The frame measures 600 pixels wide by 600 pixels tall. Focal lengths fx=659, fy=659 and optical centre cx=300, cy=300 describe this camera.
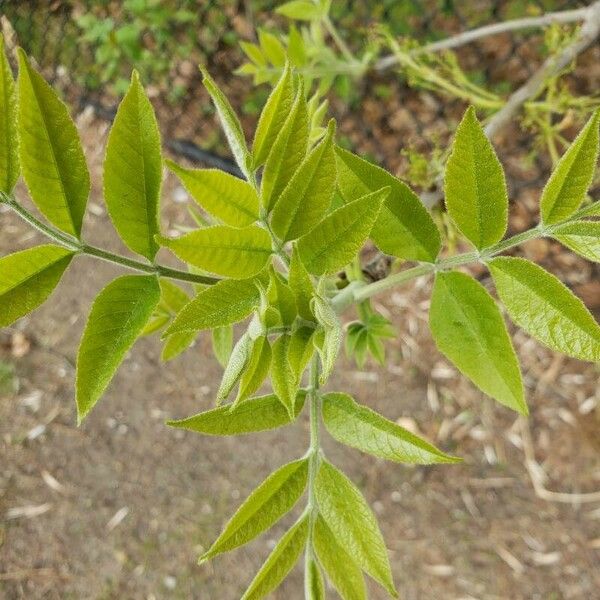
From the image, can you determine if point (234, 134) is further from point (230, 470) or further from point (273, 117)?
point (230, 470)

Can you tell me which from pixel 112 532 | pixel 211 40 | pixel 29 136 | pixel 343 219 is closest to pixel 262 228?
pixel 343 219

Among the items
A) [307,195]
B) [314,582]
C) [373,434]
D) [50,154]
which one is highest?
[50,154]

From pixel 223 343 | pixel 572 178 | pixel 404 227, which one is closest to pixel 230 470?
pixel 223 343

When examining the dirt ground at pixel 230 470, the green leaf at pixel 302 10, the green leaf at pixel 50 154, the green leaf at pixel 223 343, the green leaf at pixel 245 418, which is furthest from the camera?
the dirt ground at pixel 230 470

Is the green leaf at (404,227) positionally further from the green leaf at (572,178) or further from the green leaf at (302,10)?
the green leaf at (302,10)

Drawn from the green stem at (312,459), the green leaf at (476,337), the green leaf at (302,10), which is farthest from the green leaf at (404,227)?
the green leaf at (302,10)

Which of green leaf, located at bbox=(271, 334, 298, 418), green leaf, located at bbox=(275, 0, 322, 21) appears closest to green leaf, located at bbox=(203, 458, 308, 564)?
green leaf, located at bbox=(271, 334, 298, 418)
